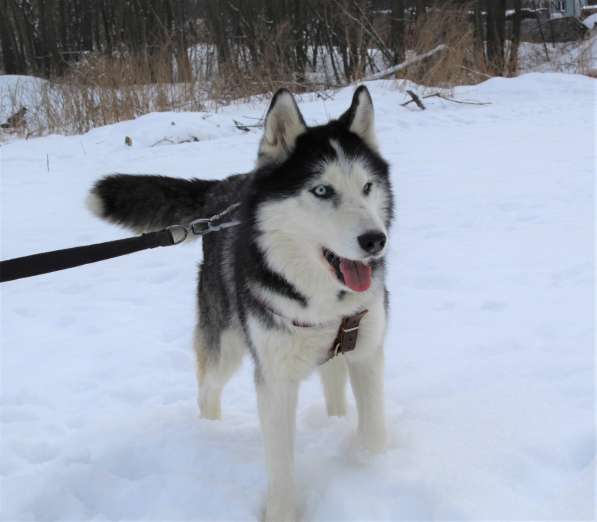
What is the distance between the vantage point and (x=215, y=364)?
246cm

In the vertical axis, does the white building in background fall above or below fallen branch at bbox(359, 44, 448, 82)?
above

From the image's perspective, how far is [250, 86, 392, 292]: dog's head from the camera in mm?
1730

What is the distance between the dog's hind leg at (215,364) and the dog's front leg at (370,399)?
476 millimetres

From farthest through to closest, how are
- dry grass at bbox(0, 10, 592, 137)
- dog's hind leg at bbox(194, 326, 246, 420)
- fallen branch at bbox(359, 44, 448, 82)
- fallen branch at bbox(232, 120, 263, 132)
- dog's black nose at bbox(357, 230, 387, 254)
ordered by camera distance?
fallen branch at bbox(359, 44, 448, 82) → dry grass at bbox(0, 10, 592, 137) → fallen branch at bbox(232, 120, 263, 132) → dog's hind leg at bbox(194, 326, 246, 420) → dog's black nose at bbox(357, 230, 387, 254)

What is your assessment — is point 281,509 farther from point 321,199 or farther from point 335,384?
point 321,199

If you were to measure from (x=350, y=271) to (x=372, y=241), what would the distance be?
18 cm

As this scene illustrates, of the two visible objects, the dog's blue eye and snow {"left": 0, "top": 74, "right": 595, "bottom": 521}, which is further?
snow {"left": 0, "top": 74, "right": 595, "bottom": 521}

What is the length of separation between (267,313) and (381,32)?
1238 cm

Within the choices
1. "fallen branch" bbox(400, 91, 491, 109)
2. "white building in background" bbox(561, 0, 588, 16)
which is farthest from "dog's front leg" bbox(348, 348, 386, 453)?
"white building in background" bbox(561, 0, 588, 16)

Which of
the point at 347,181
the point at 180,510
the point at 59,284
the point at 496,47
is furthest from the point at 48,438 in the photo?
the point at 496,47

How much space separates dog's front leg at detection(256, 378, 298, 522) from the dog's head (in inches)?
14.4

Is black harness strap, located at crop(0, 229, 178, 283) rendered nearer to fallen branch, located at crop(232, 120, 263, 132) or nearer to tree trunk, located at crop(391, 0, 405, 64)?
fallen branch, located at crop(232, 120, 263, 132)

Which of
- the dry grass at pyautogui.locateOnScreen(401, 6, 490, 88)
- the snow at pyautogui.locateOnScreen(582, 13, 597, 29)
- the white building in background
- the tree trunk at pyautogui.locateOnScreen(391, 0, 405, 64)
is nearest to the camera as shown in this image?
the dry grass at pyautogui.locateOnScreen(401, 6, 490, 88)

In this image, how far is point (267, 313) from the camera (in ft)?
6.30
